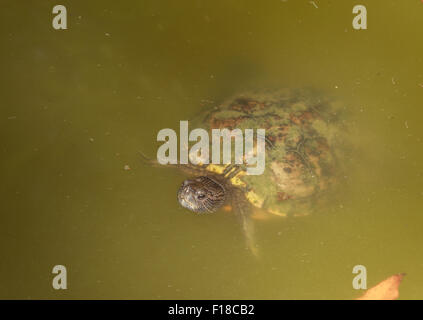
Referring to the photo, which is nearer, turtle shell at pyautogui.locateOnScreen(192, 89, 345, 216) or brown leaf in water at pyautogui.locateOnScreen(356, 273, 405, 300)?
turtle shell at pyautogui.locateOnScreen(192, 89, 345, 216)

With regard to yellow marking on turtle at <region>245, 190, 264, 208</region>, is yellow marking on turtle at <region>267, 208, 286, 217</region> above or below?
below

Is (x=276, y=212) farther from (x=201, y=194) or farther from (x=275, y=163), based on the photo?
(x=201, y=194)

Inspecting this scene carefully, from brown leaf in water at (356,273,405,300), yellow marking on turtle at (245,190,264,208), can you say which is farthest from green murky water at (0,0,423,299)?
yellow marking on turtle at (245,190,264,208)

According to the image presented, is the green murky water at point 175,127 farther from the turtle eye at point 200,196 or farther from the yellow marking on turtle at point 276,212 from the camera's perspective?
the turtle eye at point 200,196

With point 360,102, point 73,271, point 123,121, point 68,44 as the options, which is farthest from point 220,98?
point 73,271

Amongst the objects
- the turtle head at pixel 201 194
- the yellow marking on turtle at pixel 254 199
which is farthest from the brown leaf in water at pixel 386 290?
the turtle head at pixel 201 194

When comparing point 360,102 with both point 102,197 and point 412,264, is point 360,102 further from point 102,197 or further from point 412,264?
point 102,197

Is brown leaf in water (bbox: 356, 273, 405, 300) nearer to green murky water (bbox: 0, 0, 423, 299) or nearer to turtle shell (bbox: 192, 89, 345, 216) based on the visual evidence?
green murky water (bbox: 0, 0, 423, 299)
